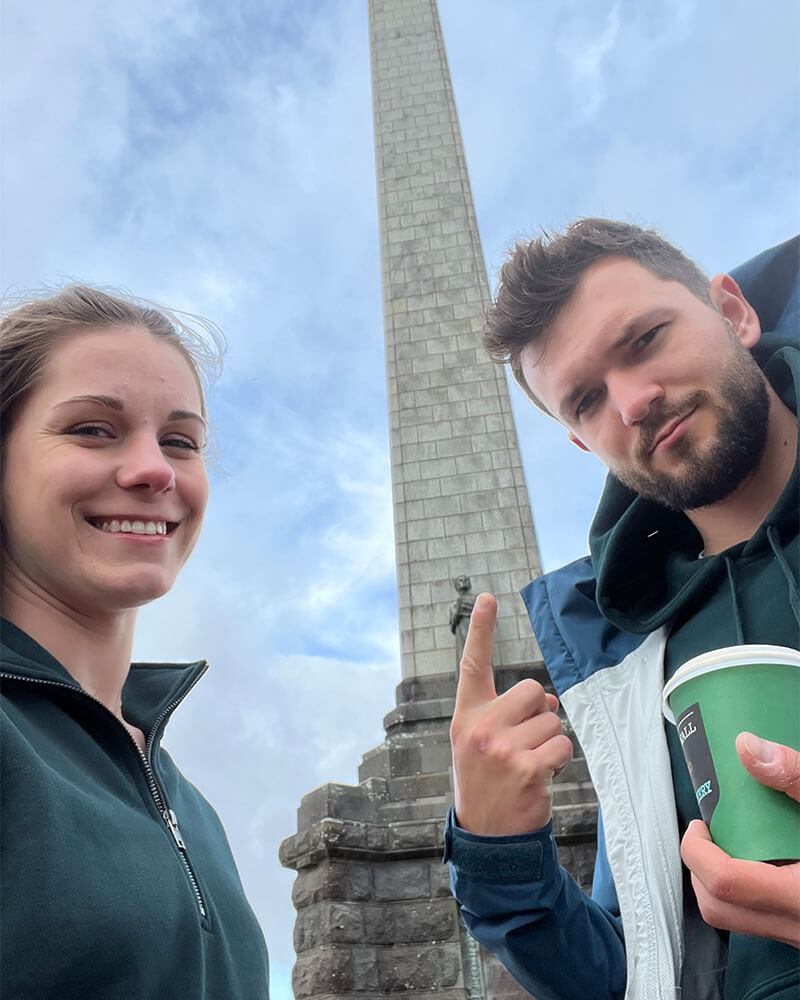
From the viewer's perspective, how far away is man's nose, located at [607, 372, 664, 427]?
48.5 inches

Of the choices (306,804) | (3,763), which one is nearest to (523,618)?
(306,804)

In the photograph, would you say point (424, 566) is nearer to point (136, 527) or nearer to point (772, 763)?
point (136, 527)

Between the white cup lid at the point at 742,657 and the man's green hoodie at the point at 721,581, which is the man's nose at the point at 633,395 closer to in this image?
the man's green hoodie at the point at 721,581

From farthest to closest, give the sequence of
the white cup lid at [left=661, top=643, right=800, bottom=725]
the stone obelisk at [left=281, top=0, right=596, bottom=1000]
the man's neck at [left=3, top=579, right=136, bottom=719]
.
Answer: the stone obelisk at [left=281, top=0, right=596, bottom=1000] < the man's neck at [left=3, top=579, right=136, bottom=719] < the white cup lid at [left=661, top=643, right=800, bottom=725]

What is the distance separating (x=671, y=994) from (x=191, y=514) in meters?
1.03

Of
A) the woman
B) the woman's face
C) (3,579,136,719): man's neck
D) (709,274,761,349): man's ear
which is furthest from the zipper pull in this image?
(709,274,761,349): man's ear

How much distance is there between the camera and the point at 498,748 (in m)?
1.16

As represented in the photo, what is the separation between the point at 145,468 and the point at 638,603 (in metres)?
0.95

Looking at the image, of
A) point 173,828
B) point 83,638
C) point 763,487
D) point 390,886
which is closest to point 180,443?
point 83,638

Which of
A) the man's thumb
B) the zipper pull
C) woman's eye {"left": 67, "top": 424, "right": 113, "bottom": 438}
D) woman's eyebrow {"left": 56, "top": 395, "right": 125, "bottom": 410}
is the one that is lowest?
the man's thumb

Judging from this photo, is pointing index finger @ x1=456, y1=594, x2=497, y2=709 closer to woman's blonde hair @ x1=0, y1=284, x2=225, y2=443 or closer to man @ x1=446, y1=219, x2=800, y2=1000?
man @ x1=446, y1=219, x2=800, y2=1000

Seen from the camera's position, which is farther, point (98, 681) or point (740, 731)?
point (98, 681)

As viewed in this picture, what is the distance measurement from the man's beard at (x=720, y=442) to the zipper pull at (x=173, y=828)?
93cm

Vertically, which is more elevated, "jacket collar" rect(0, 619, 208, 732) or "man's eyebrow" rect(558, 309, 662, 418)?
"man's eyebrow" rect(558, 309, 662, 418)
